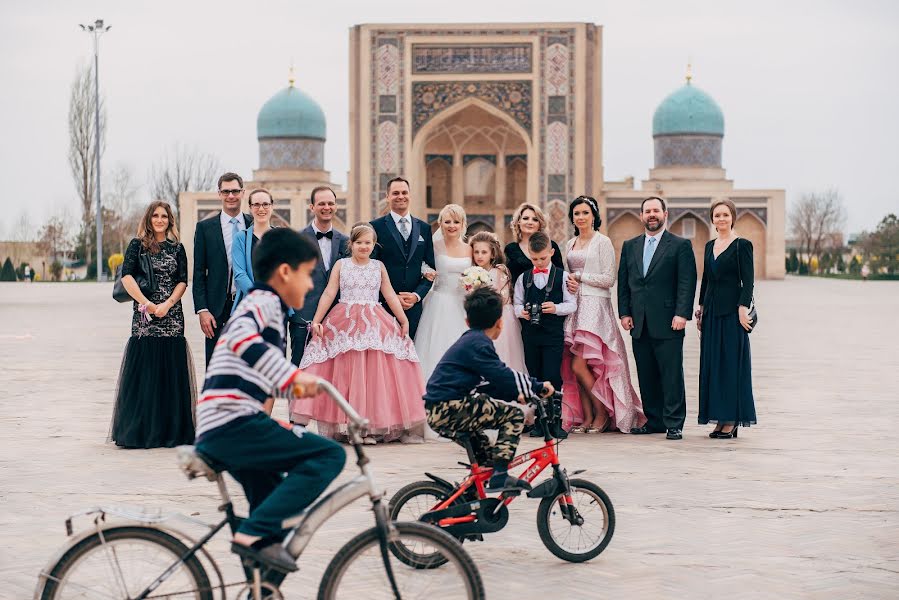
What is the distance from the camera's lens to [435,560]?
10.4ft

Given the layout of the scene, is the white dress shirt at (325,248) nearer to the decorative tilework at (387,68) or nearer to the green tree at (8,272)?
the decorative tilework at (387,68)

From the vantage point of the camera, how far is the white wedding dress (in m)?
7.41

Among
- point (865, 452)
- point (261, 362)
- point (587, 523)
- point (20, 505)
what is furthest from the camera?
point (865, 452)

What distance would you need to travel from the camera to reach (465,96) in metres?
32.6

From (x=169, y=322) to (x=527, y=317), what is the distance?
2.02 meters

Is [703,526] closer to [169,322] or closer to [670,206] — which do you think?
[169,322]

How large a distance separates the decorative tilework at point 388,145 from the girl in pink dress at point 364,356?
2593 centimetres

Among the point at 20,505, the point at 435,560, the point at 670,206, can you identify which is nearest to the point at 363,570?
the point at 435,560

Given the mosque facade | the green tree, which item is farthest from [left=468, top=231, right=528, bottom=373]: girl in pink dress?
the green tree

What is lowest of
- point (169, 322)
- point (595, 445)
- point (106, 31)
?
point (595, 445)

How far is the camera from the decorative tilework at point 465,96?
3250cm

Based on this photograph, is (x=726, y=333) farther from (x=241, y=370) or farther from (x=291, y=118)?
(x=291, y=118)

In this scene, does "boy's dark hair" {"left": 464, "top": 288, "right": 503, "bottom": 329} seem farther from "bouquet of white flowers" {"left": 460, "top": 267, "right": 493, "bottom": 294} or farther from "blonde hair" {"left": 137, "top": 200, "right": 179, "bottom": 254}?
"blonde hair" {"left": 137, "top": 200, "right": 179, "bottom": 254}

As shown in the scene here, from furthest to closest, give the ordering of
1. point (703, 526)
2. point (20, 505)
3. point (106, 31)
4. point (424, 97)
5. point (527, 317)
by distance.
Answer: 1. point (106, 31)
2. point (424, 97)
3. point (527, 317)
4. point (20, 505)
5. point (703, 526)
